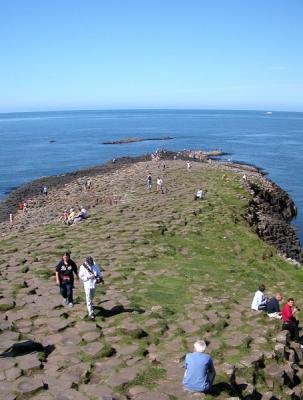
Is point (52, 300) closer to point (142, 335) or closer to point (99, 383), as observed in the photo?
point (142, 335)

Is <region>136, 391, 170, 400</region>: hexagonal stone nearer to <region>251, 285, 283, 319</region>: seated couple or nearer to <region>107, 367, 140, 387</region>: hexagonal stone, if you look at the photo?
<region>107, 367, 140, 387</region>: hexagonal stone

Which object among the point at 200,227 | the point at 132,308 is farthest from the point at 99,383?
the point at 200,227

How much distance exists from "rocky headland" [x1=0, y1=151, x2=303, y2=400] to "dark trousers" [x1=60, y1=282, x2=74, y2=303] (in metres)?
0.33

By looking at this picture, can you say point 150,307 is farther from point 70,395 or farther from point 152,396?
point 70,395

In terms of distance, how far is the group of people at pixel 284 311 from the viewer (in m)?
13.9

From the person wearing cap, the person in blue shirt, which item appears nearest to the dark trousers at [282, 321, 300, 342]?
the person in blue shirt

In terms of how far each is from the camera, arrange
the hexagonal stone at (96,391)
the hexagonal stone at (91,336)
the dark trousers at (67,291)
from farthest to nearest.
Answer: the dark trousers at (67,291) → the hexagonal stone at (91,336) → the hexagonal stone at (96,391)

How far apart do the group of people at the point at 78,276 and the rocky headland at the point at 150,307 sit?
371 millimetres

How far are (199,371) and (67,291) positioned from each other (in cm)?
631

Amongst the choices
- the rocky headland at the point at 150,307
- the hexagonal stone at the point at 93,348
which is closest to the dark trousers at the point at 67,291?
the rocky headland at the point at 150,307

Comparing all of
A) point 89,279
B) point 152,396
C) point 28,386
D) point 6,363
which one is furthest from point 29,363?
point 89,279

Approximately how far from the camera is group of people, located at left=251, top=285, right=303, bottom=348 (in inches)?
547

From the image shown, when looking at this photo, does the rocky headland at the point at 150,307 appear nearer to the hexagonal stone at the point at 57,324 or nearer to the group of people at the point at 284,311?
the hexagonal stone at the point at 57,324

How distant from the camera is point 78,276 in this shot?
46.7 feet
